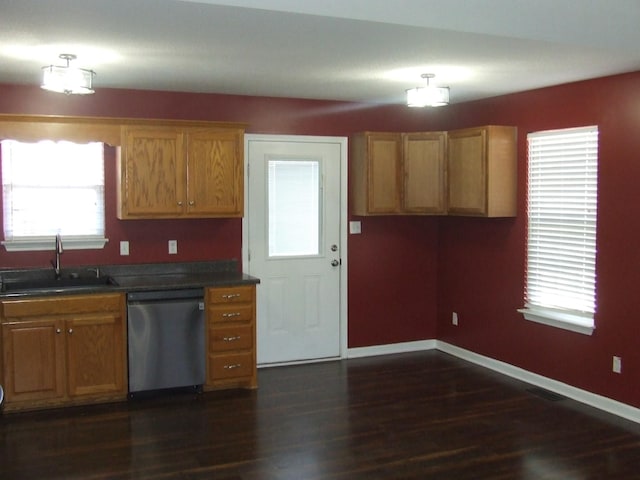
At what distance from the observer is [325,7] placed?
3.05 meters

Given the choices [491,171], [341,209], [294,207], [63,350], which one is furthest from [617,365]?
[63,350]

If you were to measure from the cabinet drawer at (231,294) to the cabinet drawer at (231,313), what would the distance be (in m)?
0.04

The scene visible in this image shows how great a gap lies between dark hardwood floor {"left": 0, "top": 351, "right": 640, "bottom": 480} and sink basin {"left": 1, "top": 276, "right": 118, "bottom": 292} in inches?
35.4

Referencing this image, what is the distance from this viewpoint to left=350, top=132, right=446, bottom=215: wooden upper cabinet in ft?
19.0

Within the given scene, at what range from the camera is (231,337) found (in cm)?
504

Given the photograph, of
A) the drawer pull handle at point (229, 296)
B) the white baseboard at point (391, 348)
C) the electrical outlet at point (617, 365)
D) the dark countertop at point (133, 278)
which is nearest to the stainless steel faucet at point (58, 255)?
the dark countertop at point (133, 278)

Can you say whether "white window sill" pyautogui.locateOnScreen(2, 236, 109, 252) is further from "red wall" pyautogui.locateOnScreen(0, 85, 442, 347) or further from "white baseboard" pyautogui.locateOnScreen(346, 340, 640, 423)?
"white baseboard" pyautogui.locateOnScreen(346, 340, 640, 423)

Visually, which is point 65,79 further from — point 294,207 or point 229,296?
point 294,207

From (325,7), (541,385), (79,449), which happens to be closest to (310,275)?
(541,385)

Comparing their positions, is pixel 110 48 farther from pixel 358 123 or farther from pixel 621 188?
pixel 621 188

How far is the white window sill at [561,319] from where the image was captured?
474cm

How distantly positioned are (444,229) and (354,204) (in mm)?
953

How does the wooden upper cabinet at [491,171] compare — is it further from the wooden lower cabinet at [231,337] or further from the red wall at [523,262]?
the wooden lower cabinet at [231,337]

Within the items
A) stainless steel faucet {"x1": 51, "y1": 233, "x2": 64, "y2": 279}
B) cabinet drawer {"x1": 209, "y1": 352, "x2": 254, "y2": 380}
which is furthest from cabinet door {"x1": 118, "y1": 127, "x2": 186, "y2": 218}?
cabinet drawer {"x1": 209, "y1": 352, "x2": 254, "y2": 380}
